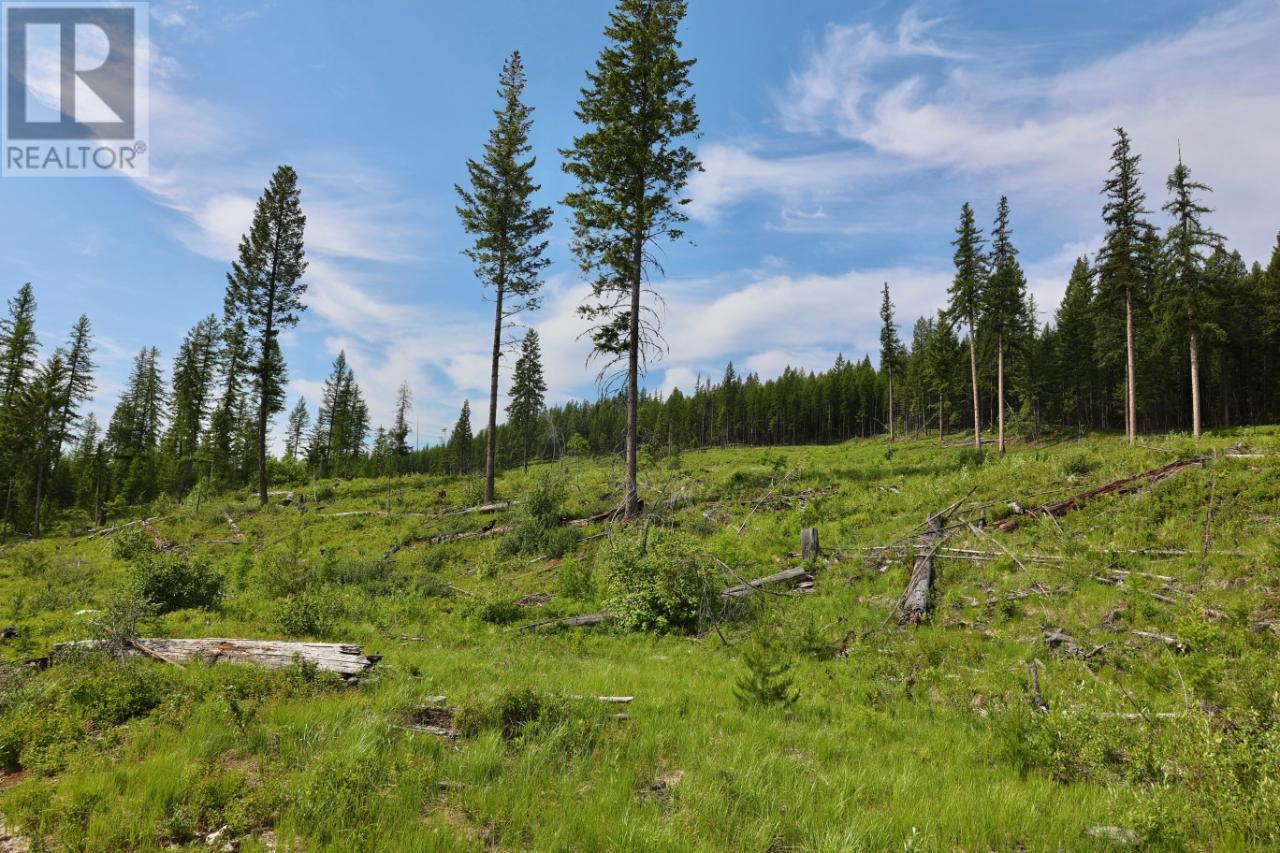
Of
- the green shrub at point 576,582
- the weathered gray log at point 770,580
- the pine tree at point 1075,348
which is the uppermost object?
the pine tree at point 1075,348

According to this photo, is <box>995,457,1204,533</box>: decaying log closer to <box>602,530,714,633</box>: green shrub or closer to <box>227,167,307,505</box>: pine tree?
<box>602,530,714,633</box>: green shrub

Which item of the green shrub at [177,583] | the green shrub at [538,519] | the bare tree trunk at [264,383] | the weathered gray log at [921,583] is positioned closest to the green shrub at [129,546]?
the bare tree trunk at [264,383]

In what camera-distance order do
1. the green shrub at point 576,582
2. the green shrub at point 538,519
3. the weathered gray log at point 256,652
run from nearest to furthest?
1. the weathered gray log at point 256,652
2. the green shrub at point 576,582
3. the green shrub at point 538,519

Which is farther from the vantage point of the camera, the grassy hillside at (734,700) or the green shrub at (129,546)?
the green shrub at (129,546)

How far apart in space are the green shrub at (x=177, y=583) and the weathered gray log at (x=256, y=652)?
4095 millimetres

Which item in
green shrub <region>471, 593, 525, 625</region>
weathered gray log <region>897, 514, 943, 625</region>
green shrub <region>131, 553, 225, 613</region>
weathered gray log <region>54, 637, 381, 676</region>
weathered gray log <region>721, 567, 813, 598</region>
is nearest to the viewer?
weathered gray log <region>54, 637, 381, 676</region>

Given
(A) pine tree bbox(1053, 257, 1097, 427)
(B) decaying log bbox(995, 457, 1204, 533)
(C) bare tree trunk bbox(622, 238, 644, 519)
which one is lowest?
(B) decaying log bbox(995, 457, 1204, 533)

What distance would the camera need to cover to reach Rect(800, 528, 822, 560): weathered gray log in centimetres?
1316

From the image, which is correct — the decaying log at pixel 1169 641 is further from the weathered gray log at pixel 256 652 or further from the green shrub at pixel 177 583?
the green shrub at pixel 177 583

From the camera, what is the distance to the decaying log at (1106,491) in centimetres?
1221

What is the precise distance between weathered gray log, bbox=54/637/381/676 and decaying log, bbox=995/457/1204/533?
13690 millimetres

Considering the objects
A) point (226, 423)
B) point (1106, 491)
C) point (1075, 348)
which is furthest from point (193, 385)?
point (1075, 348)

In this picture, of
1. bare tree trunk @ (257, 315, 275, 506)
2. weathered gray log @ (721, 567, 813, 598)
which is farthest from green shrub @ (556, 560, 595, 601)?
bare tree trunk @ (257, 315, 275, 506)

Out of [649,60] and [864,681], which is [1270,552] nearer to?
[864,681]
